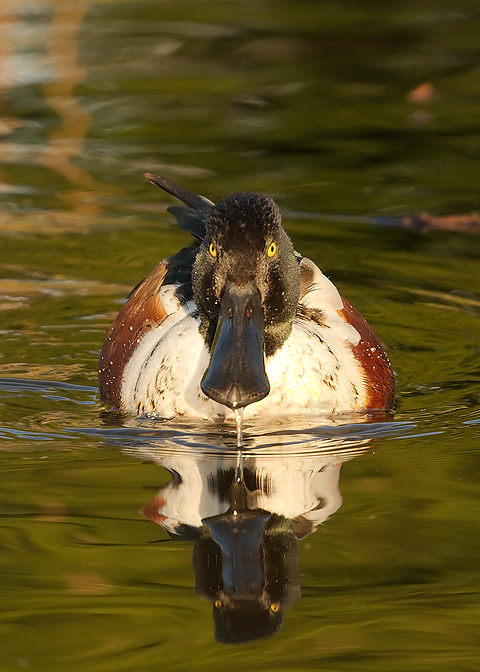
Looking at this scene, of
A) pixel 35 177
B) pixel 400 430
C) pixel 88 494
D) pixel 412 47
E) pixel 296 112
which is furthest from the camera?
pixel 412 47

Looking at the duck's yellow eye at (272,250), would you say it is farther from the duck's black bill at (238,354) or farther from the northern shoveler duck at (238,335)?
the duck's black bill at (238,354)

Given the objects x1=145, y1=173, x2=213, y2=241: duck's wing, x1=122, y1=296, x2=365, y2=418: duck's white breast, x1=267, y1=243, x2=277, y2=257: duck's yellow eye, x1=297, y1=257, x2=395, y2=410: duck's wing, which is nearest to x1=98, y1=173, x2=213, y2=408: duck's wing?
x1=145, y1=173, x2=213, y2=241: duck's wing

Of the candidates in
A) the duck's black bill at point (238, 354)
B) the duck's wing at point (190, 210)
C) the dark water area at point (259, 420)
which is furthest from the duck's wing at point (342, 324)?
the duck's black bill at point (238, 354)

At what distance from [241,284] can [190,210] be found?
144cm

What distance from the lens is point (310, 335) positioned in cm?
623

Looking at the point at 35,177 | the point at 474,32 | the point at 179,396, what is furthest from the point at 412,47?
the point at 179,396

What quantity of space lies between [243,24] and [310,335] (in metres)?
9.17

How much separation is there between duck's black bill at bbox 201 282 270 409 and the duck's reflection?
13.8 inches

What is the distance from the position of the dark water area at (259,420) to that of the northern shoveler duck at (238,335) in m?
0.15

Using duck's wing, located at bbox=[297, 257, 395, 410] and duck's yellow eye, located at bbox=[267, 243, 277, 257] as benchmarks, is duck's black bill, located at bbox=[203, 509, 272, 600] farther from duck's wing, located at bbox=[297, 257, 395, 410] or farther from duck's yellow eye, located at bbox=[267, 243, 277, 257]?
duck's wing, located at bbox=[297, 257, 395, 410]

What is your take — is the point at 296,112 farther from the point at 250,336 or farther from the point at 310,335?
the point at 250,336

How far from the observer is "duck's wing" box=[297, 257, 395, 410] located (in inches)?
256

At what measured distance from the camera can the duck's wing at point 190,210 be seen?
264 inches

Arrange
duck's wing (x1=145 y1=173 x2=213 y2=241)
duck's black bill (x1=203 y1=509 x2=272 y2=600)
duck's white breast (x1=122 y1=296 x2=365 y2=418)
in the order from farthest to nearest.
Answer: duck's wing (x1=145 y1=173 x2=213 y2=241) → duck's white breast (x1=122 y1=296 x2=365 y2=418) → duck's black bill (x1=203 y1=509 x2=272 y2=600)
